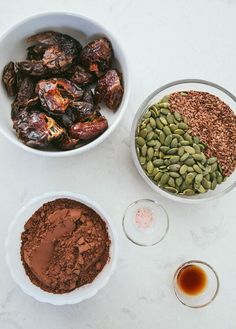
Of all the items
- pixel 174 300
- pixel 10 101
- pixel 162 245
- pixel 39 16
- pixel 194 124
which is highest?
pixel 39 16

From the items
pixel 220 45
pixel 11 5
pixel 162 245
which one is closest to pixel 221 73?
pixel 220 45

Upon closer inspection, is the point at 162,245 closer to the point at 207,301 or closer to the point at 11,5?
the point at 207,301

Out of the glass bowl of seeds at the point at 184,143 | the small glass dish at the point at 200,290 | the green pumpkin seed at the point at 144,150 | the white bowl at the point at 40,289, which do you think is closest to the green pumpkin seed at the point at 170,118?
the glass bowl of seeds at the point at 184,143

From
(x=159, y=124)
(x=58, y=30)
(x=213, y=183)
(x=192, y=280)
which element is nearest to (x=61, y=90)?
(x=58, y=30)

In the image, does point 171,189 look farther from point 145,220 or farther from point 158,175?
point 145,220

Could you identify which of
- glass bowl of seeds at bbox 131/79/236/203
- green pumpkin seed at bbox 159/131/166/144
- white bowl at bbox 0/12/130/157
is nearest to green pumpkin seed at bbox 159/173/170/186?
glass bowl of seeds at bbox 131/79/236/203

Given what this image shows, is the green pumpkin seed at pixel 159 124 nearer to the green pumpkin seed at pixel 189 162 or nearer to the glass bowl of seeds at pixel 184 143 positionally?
the glass bowl of seeds at pixel 184 143
